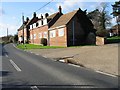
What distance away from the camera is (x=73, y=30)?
156 feet

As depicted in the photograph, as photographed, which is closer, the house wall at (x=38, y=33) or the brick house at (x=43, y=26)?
the brick house at (x=43, y=26)

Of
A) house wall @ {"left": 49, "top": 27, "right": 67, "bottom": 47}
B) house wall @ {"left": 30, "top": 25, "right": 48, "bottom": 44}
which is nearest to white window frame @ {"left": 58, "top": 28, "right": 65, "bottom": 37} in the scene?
house wall @ {"left": 49, "top": 27, "right": 67, "bottom": 47}

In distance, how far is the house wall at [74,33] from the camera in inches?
1852

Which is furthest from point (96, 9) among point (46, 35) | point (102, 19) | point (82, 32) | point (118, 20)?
point (82, 32)

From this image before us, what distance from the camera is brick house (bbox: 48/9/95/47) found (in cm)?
4681

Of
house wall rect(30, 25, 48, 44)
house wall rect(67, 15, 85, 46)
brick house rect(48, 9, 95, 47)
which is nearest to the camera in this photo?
brick house rect(48, 9, 95, 47)

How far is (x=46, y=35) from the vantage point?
5784 cm

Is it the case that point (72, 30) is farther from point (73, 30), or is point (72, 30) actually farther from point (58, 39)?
point (58, 39)

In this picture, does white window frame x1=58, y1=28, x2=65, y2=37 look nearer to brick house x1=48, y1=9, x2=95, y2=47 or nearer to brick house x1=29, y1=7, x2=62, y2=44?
brick house x1=48, y1=9, x2=95, y2=47

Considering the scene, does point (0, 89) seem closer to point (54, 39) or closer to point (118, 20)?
point (54, 39)

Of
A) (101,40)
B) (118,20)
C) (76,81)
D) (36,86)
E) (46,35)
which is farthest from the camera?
(118,20)

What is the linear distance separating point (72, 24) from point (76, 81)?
3662cm

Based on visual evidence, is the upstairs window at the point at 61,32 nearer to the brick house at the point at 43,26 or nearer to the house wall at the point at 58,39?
the house wall at the point at 58,39

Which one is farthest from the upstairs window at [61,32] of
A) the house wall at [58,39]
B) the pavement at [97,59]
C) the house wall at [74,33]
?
the pavement at [97,59]
